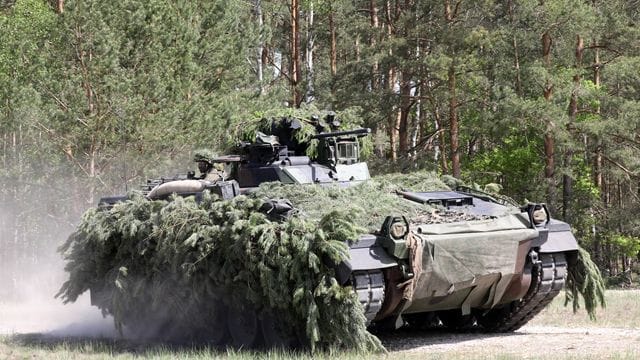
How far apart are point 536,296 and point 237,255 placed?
152 inches

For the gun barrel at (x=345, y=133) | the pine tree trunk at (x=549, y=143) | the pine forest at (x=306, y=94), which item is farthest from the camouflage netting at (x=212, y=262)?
the pine tree trunk at (x=549, y=143)

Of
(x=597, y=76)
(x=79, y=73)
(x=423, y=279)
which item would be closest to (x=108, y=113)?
(x=79, y=73)

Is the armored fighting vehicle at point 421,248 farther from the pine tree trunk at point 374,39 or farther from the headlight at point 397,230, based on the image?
the pine tree trunk at point 374,39

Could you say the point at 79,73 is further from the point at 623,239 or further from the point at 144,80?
the point at 623,239

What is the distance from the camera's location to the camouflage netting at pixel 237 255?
10.8 metres

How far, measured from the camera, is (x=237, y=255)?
451 inches

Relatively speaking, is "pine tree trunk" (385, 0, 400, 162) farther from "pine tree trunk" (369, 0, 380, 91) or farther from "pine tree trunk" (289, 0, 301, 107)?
"pine tree trunk" (289, 0, 301, 107)

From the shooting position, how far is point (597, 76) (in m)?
32.2

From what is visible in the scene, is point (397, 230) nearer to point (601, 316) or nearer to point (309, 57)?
point (601, 316)

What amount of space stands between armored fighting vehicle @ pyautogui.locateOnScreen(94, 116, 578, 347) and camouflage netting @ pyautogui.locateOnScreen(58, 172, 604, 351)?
0.23m

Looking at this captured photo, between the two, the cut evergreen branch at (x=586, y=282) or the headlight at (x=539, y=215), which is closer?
the headlight at (x=539, y=215)

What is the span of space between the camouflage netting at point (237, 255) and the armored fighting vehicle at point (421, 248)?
0.23 metres

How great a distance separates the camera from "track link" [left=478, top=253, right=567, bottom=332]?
492 inches

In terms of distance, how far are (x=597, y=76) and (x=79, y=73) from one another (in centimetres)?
1696
